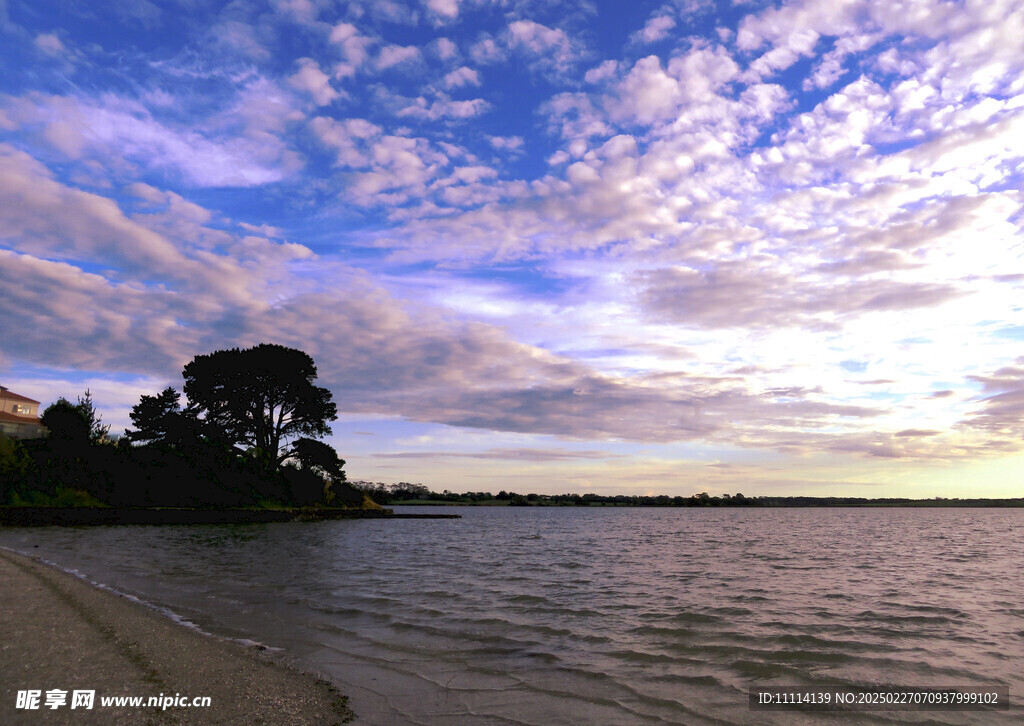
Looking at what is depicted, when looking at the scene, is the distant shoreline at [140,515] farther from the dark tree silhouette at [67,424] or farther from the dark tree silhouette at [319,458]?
the dark tree silhouette at [67,424]

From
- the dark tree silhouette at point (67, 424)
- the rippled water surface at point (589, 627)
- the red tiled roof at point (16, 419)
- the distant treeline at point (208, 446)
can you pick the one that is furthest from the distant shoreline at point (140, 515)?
the red tiled roof at point (16, 419)

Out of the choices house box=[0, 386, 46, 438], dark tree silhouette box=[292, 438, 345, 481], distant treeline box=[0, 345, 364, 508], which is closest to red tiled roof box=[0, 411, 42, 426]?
house box=[0, 386, 46, 438]

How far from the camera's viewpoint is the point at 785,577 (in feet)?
74.5

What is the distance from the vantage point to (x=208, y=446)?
56.2 meters

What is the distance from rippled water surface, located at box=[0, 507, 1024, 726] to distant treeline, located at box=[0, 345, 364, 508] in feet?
77.5

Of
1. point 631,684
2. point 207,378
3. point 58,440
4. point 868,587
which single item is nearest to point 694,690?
point 631,684

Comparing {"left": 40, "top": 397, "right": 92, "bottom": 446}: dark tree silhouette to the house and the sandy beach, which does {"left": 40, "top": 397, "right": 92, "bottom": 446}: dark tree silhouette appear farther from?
the sandy beach

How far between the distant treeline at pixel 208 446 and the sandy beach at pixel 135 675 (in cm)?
4401

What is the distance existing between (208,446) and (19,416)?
→ 50.2 m

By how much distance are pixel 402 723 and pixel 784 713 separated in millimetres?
5498

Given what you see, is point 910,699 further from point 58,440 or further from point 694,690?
point 58,440

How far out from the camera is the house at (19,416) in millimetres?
75375

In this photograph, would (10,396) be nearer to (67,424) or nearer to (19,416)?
(19,416)

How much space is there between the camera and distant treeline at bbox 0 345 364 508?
157ft
